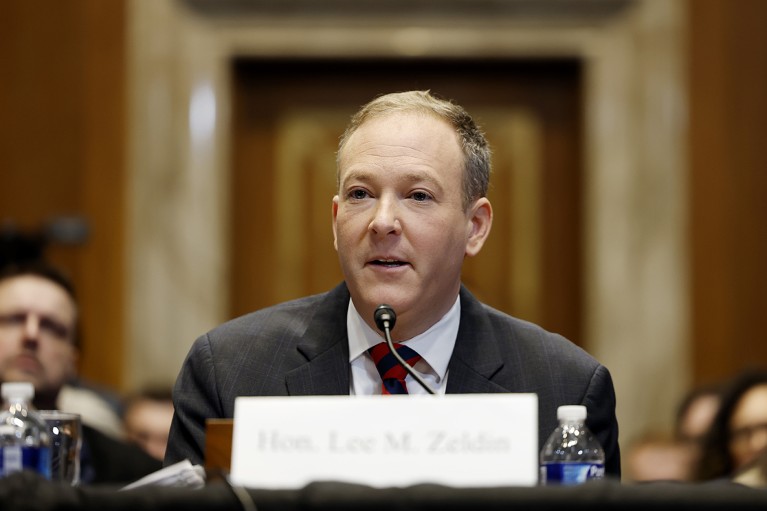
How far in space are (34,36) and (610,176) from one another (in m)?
2.95

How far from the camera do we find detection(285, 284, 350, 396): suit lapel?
249 cm

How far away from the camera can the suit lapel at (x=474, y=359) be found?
253cm

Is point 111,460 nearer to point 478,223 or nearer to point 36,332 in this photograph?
point 36,332

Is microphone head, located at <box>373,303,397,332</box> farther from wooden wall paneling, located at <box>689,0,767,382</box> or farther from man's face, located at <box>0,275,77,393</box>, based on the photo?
wooden wall paneling, located at <box>689,0,767,382</box>

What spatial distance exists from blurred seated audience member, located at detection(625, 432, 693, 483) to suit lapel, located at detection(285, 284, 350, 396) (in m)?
2.14

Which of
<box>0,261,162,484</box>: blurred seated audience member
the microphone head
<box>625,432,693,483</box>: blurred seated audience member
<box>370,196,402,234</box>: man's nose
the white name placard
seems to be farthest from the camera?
<box>625,432,693,483</box>: blurred seated audience member

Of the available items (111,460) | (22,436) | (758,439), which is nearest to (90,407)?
(111,460)

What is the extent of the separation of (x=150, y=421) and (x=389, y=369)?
246 centimetres

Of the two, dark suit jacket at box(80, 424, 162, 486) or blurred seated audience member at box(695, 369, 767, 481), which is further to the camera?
blurred seated audience member at box(695, 369, 767, 481)

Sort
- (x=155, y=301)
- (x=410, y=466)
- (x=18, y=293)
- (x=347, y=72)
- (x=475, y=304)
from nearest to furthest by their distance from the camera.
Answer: (x=410, y=466) < (x=475, y=304) < (x=18, y=293) < (x=155, y=301) < (x=347, y=72)

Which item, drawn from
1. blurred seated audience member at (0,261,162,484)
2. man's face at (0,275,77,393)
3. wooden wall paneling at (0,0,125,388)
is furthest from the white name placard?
wooden wall paneling at (0,0,125,388)

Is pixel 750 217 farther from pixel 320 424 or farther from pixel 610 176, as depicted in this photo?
pixel 320 424

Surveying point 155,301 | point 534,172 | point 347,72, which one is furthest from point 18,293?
point 534,172

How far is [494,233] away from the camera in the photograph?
6137mm
